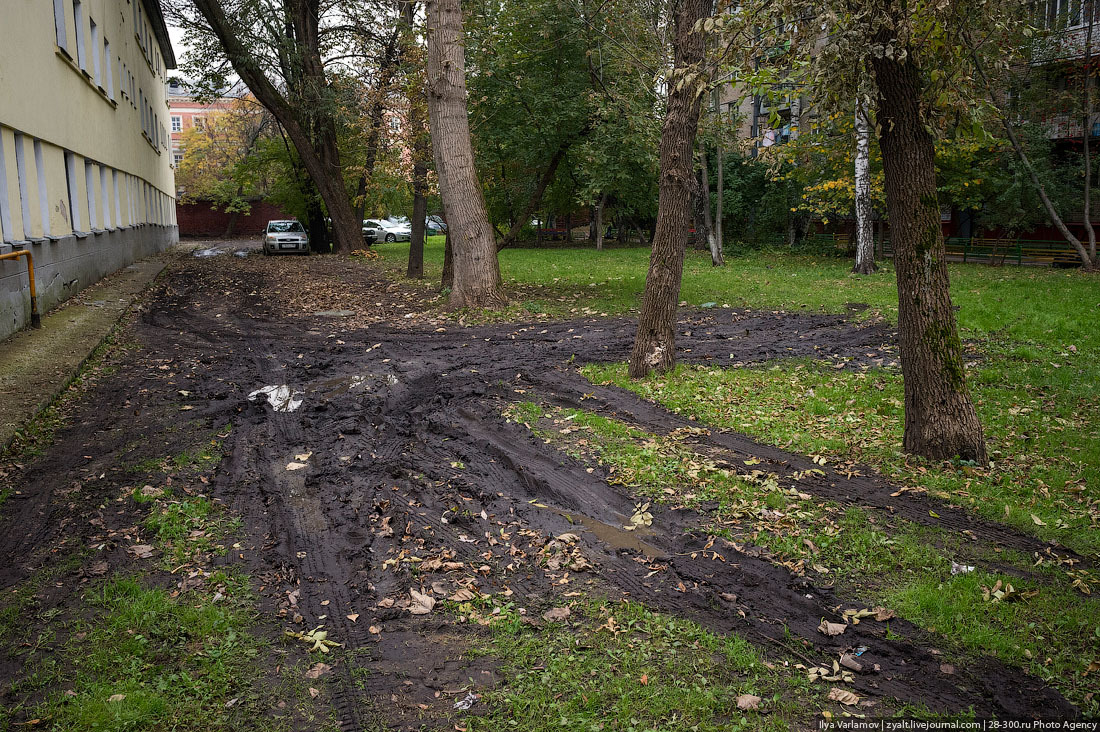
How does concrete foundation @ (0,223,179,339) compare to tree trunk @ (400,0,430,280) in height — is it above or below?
below

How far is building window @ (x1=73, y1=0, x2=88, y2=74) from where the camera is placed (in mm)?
17312

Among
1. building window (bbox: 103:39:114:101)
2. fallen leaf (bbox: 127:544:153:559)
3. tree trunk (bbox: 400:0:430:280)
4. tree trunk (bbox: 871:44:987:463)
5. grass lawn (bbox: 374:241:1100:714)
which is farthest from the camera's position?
building window (bbox: 103:39:114:101)

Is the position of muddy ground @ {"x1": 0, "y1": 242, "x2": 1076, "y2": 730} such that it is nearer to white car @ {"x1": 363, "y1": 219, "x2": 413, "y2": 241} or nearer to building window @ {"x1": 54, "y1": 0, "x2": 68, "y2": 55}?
building window @ {"x1": 54, "y1": 0, "x2": 68, "y2": 55}

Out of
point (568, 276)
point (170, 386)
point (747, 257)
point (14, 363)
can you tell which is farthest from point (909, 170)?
point (747, 257)

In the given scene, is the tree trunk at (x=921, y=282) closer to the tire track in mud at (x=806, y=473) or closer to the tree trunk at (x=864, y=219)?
the tire track in mud at (x=806, y=473)

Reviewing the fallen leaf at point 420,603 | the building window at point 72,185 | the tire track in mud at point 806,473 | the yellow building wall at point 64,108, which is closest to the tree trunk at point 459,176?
the tire track in mud at point 806,473

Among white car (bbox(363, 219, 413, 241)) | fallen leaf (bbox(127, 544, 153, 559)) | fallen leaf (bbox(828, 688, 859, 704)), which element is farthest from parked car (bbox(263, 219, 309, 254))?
fallen leaf (bbox(828, 688, 859, 704))

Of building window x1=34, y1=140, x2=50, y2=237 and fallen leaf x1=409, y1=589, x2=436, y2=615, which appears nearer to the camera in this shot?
fallen leaf x1=409, y1=589, x2=436, y2=615

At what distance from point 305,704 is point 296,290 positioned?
16.4 metres

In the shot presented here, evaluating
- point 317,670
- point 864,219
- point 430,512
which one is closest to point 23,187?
point 430,512

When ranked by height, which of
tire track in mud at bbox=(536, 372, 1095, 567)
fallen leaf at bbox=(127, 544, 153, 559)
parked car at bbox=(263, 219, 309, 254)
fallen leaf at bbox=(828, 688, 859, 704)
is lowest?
fallen leaf at bbox=(828, 688, 859, 704)

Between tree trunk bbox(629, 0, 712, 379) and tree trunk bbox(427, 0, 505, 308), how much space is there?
227 inches

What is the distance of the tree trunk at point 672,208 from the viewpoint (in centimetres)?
829

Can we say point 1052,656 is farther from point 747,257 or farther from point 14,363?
point 747,257
